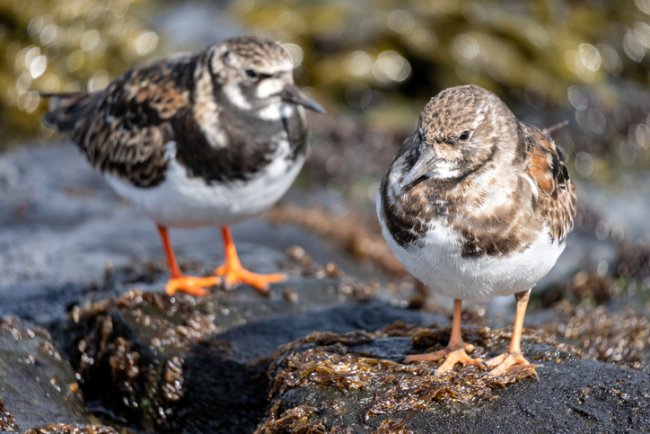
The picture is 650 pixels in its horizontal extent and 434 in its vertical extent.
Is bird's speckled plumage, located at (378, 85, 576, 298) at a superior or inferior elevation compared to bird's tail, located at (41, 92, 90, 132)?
superior

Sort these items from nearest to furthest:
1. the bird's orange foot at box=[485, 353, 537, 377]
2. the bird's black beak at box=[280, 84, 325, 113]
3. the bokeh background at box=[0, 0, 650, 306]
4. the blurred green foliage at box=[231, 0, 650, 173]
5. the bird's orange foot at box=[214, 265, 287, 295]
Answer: the bird's orange foot at box=[485, 353, 537, 377] → the bird's black beak at box=[280, 84, 325, 113] → the bird's orange foot at box=[214, 265, 287, 295] → the bokeh background at box=[0, 0, 650, 306] → the blurred green foliage at box=[231, 0, 650, 173]

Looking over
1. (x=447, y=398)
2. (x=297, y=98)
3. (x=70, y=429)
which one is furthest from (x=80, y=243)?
(x=447, y=398)

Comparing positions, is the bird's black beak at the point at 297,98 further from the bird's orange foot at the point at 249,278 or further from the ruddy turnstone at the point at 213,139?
the bird's orange foot at the point at 249,278

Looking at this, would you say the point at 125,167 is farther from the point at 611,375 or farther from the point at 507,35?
the point at 507,35

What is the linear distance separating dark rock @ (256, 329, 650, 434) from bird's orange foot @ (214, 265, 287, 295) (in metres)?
1.64

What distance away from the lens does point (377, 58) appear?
39.1 ft

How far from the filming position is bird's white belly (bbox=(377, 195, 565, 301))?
4238mm

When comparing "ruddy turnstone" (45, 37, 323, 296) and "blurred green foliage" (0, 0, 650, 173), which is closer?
"ruddy turnstone" (45, 37, 323, 296)

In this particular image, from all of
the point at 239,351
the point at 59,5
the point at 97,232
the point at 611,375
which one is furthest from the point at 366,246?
the point at 59,5

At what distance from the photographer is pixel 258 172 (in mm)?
5961

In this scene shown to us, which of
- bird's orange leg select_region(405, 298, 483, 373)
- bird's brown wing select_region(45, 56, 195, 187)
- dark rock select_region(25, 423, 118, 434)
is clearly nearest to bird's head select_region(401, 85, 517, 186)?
bird's orange leg select_region(405, 298, 483, 373)

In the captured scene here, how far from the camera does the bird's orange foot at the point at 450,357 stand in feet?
14.9

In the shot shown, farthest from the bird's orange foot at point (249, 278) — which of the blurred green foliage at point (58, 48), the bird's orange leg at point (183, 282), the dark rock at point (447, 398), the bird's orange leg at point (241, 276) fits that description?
the blurred green foliage at point (58, 48)

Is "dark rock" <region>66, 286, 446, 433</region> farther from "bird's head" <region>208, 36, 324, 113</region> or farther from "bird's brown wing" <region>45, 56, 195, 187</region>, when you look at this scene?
"bird's head" <region>208, 36, 324, 113</region>
